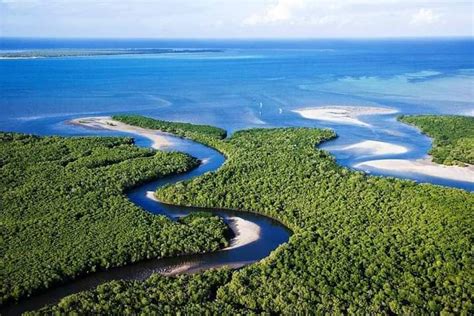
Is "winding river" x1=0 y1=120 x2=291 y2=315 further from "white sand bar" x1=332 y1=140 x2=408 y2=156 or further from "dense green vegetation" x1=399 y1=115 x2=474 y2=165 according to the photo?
"dense green vegetation" x1=399 y1=115 x2=474 y2=165

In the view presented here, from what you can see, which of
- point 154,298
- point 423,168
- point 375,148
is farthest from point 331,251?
point 375,148

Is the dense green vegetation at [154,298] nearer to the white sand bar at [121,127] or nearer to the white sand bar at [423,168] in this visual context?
the white sand bar at [423,168]

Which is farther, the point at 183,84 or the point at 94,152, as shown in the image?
the point at 183,84

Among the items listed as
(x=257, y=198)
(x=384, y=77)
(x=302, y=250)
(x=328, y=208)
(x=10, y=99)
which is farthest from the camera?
(x=384, y=77)

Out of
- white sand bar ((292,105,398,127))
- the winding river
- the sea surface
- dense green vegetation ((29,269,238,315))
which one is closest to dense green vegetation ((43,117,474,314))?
dense green vegetation ((29,269,238,315))

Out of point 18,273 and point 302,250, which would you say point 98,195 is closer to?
point 18,273

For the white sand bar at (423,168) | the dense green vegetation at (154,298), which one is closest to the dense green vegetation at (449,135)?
the white sand bar at (423,168)

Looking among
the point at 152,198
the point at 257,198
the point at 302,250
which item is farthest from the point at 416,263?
the point at 152,198
